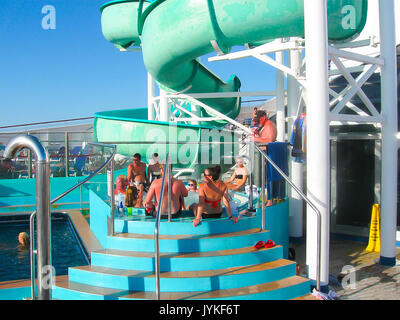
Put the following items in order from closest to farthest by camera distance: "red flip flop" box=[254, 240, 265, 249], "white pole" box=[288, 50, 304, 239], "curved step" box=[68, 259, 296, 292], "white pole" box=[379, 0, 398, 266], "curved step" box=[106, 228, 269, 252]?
"curved step" box=[68, 259, 296, 292], "curved step" box=[106, 228, 269, 252], "red flip flop" box=[254, 240, 265, 249], "white pole" box=[379, 0, 398, 266], "white pole" box=[288, 50, 304, 239]

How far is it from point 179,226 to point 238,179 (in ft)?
5.98

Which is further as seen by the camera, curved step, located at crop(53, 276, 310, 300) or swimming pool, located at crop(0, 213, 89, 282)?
swimming pool, located at crop(0, 213, 89, 282)

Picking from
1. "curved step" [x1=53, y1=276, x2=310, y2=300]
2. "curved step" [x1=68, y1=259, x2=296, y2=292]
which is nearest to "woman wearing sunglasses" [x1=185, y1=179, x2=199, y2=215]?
"curved step" [x1=68, y1=259, x2=296, y2=292]

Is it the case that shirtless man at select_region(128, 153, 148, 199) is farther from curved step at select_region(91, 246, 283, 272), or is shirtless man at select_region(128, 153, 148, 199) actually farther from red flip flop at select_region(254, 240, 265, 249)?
red flip flop at select_region(254, 240, 265, 249)

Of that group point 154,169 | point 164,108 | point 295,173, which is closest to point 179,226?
point 154,169

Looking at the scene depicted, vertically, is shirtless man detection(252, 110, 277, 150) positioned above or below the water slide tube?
below

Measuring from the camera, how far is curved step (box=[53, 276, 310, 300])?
14.3 feet

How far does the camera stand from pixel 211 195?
5.54m

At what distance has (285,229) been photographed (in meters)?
6.99

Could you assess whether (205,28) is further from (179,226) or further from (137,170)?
(179,226)

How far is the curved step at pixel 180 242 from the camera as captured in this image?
5059mm

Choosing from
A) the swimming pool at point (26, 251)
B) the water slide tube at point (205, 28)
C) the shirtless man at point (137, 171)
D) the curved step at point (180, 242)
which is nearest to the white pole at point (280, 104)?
the water slide tube at point (205, 28)

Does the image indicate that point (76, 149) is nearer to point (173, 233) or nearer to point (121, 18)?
point (121, 18)

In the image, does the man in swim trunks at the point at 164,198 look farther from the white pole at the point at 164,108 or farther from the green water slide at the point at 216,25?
the white pole at the point at 164,108
